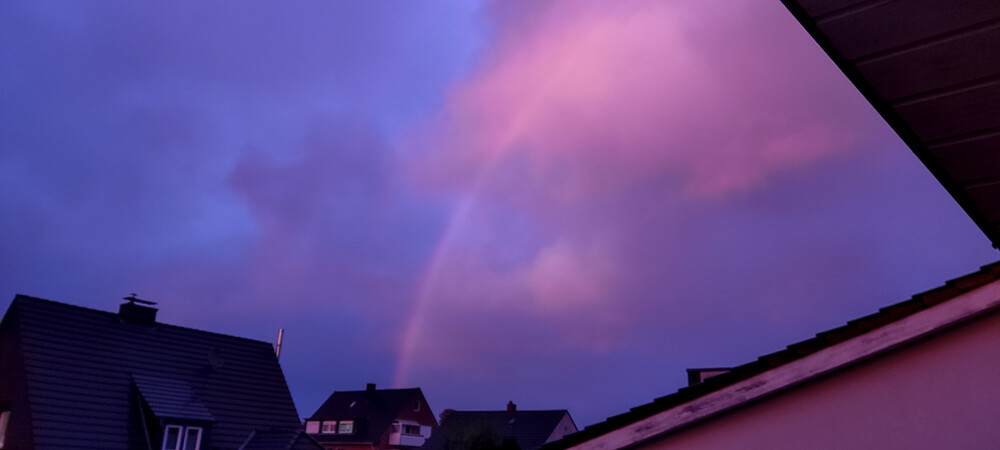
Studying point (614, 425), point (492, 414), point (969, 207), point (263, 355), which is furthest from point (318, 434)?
point (969, 207)

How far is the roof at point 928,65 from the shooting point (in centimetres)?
236

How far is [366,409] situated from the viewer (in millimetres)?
78688

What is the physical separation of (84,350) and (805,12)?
3391 centimetres

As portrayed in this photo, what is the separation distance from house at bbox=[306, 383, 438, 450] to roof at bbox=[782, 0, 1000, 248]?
75.7m

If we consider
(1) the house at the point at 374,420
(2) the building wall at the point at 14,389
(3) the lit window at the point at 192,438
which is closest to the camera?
(2) the building wall at the point at 14,389

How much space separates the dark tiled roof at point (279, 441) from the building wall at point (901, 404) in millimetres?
27782

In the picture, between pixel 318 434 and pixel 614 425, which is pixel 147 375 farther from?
pixel 318 434

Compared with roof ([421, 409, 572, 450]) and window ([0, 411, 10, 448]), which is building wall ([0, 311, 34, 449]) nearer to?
window ([0, 411, 10, 448])

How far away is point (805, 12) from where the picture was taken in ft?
8.00

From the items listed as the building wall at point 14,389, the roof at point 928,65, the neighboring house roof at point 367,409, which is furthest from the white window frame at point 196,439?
the neighboring house roof at point 367,409

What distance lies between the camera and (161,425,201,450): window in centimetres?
2970

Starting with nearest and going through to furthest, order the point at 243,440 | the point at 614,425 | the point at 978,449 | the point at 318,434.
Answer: the point at 978,449 < the point at 614,425 < the point at 243,440 < the point at 318,434

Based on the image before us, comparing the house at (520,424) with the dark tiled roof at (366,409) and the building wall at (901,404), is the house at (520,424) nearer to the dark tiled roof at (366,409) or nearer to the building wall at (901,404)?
the dark tiled roof at (366,409)

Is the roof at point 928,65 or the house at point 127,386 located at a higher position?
the house at point 127,386
